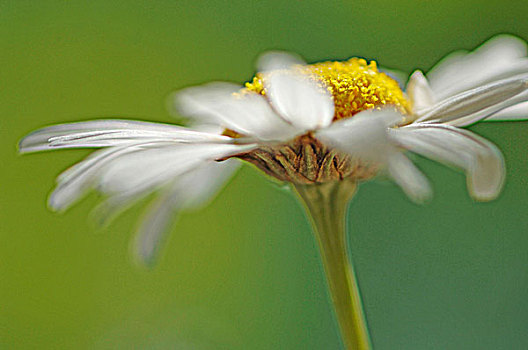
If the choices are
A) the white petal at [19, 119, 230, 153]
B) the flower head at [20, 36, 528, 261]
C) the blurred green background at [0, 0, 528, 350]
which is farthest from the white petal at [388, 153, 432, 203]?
the blurred green background at [0, 0, 528, 350]

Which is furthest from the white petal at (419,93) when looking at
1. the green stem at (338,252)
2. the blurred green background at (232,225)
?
the blurred green background at (232,225)

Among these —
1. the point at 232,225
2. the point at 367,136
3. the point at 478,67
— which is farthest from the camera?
the point at 232,225

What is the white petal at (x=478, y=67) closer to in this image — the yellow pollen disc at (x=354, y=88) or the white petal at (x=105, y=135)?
the yellow pollen disc at (x=354, y=88)

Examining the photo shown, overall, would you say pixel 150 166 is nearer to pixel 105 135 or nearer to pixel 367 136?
pixel 105 135

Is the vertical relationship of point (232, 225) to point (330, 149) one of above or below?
below

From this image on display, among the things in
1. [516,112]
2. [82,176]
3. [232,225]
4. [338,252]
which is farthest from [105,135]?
[232,225]

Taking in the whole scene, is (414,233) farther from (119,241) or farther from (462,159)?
(462,159)

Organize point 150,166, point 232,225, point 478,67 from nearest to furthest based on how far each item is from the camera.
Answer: point 150,166 < point 478,67 < point 232,225

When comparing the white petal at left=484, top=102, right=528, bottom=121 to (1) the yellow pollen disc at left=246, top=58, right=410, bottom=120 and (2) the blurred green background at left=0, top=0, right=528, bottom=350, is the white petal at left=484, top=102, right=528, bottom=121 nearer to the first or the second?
(1) the yellow pollen disc at left=246, top=58, right=410, bottom=120
